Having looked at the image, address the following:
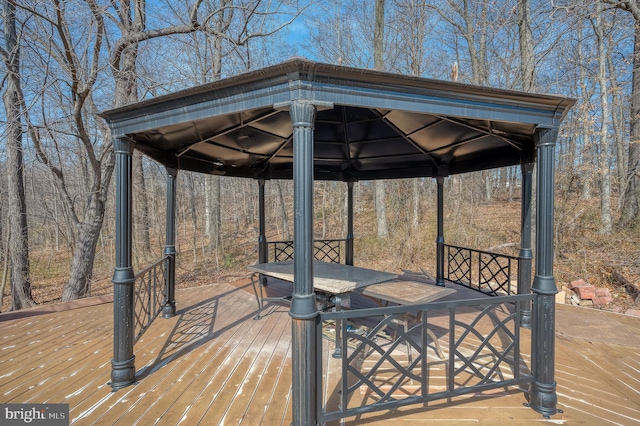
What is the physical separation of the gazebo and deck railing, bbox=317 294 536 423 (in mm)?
178

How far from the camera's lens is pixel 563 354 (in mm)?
3561

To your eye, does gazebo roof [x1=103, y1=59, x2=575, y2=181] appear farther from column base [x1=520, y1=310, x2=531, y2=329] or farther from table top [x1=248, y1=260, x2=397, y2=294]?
column base [x1=520, y1=310, x2=531, y2=329]

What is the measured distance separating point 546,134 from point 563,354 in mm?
2589

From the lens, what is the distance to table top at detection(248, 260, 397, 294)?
3.51 meters

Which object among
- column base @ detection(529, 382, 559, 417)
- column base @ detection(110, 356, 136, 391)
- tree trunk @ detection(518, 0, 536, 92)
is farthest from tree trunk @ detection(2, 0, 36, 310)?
tree trunk @ detection(518, 0, 536, 92)

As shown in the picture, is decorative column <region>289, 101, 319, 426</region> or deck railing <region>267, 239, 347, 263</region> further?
deck railing <region>267, 239, 347, 263</region>

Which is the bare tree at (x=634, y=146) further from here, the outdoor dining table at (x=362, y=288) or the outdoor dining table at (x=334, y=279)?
the outdoor dining table at (x=334, y=279)

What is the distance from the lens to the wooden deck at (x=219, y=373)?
2.51 m

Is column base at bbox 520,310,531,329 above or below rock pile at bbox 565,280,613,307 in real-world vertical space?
above

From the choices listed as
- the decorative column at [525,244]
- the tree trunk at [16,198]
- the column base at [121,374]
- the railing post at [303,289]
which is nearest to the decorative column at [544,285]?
the decorative column at [525,244]

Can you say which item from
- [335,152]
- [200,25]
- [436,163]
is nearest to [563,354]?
[436,163]

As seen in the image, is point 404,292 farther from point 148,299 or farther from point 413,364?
point 148,299

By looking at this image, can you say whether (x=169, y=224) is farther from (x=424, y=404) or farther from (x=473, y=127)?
(x=473, y=127)

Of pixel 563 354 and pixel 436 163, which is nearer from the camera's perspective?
pixel 563 354
